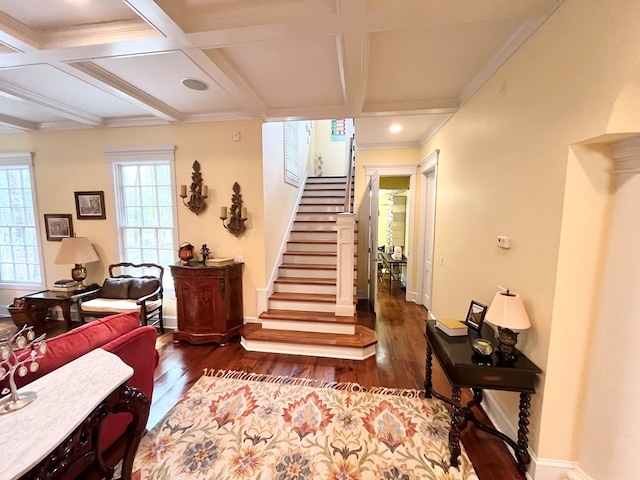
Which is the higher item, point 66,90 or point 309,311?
point 66,90

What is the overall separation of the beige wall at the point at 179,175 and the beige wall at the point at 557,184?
248 centimetres

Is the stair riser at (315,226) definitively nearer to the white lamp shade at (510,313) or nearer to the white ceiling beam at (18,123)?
the white lamp shade at (510,313)

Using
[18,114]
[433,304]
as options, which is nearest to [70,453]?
[433,304]

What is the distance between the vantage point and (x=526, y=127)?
1592mm

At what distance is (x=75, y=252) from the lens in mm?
3314

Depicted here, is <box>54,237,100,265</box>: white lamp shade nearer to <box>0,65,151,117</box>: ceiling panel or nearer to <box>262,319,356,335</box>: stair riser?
<box>0,65,151,117</box>: ceiling panel

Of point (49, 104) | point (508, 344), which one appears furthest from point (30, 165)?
point (508, 344)

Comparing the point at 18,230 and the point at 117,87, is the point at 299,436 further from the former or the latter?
the point at 18,230

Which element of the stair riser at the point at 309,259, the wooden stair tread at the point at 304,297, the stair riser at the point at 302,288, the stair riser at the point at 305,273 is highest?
the stair riser at the point at 309,259

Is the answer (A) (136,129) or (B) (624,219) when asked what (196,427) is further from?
(A) (136,129)

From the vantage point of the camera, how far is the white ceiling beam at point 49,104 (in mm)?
2482

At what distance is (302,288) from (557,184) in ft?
9.37

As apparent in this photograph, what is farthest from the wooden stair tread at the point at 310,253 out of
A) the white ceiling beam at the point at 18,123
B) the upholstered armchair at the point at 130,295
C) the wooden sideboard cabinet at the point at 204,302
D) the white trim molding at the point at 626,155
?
the white ceiling beam at the point at 18,123

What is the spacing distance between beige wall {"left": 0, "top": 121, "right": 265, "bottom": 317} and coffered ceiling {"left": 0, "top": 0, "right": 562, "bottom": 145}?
0.34m
